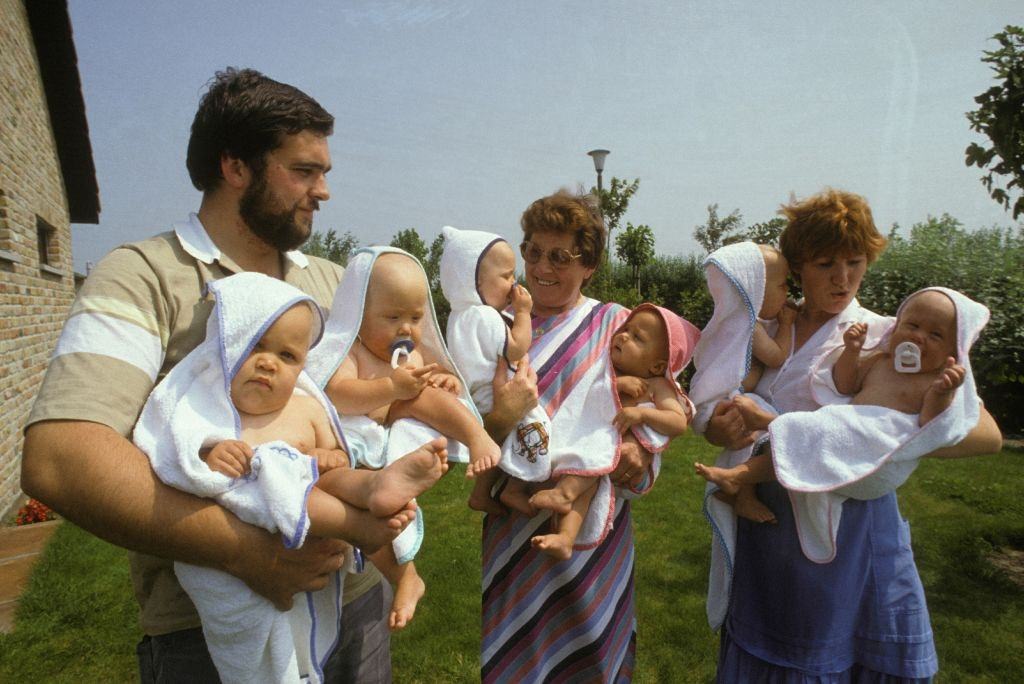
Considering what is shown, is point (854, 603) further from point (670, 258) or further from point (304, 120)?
point (670, 258)

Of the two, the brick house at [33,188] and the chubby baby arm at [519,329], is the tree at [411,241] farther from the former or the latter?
the chubby baby arm at [519,329]

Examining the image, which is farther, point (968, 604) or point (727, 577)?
point (968, 604)

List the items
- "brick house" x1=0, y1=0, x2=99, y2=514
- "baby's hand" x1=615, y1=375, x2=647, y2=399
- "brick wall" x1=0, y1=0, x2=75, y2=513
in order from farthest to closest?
"brick house" x1=0, y1=0, x2=99, y2=514
"brick wall" x1=0, y1=0, x2=75, y2=513
"baby's hand" x1=615, y1=375, x2=647, y2=399

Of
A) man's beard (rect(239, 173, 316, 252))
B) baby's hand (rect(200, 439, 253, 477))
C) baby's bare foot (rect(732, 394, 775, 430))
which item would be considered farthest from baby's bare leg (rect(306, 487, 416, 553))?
baby's bare foot (rect(732, 394, 775, 430))

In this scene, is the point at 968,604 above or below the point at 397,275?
below

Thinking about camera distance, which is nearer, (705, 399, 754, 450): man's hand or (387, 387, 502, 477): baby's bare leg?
(387, 387, 502, 477): baby's bare leg

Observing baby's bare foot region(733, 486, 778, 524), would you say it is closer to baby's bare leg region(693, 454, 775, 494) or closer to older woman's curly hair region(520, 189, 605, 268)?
baby's bare leg region(693, 454, 775, 494)

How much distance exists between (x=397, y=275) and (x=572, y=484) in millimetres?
1004

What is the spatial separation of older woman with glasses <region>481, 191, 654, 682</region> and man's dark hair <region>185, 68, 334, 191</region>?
3.23ft

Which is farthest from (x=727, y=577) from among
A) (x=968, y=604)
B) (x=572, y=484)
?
(x=968, y=604)

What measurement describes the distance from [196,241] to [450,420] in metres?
0.97

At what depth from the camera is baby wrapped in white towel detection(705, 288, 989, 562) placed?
6.39 feet

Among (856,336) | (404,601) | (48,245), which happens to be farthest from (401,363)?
(48,245)

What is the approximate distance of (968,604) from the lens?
4.50 meters
